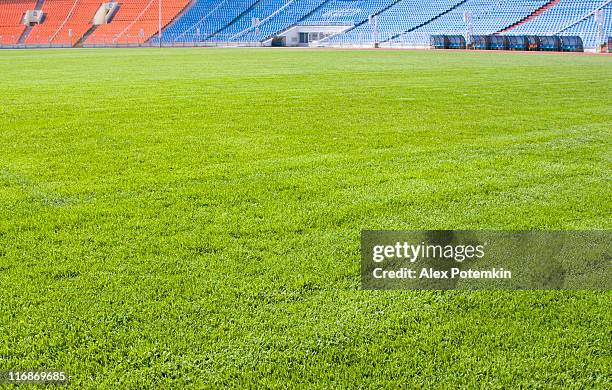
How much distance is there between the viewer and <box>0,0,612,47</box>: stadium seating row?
44344mm

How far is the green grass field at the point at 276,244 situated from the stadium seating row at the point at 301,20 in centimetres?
3618

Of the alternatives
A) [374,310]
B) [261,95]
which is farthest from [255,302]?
[261,95]

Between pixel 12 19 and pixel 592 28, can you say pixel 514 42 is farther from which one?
pixel 12 19

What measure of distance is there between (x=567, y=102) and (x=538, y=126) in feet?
11.1

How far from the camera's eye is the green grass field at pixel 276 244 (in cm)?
270

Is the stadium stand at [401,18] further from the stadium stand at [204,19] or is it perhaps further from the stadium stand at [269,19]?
the stadium stand at [204,19]

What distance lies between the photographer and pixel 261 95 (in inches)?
478

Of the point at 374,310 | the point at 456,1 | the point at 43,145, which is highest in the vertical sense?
the point at 456,1

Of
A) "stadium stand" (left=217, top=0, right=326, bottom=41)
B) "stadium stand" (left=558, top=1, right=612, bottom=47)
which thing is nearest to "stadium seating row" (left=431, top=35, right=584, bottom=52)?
"stadium stand" (left=558, top=1, right=612, bottom=47)

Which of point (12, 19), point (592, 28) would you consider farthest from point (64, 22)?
point (592, 28)

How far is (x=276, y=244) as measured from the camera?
3.98m

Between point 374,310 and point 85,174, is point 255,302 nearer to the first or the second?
point 374,310

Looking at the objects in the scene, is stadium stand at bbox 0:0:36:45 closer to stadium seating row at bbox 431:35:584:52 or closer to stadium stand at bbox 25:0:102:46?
stadium stand at bbox 25:0:102:46

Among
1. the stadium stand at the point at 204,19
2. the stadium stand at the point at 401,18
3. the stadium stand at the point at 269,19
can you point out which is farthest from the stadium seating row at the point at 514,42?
the stadium stand at the point at 204,19
